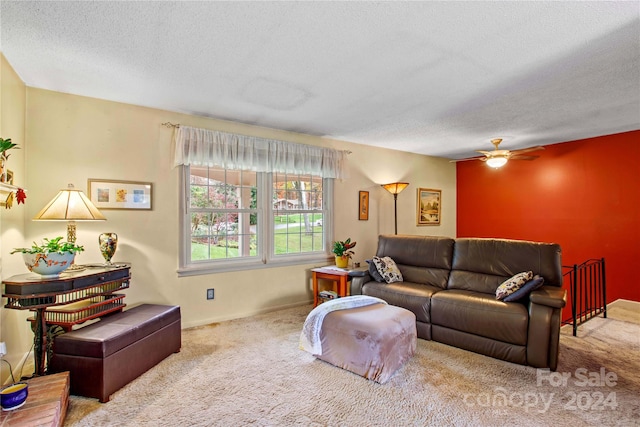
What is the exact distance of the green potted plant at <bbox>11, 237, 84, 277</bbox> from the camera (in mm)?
2207

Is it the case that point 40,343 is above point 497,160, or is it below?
below

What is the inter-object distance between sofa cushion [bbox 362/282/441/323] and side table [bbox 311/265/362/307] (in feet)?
0.93

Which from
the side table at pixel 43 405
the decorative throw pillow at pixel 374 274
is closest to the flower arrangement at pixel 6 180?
the side table at pixel 43 405

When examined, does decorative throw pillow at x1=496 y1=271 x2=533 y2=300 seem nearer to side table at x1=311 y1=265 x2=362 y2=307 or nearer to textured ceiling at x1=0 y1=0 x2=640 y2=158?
side table at x1=311 y1=265 x2=362 y2=307

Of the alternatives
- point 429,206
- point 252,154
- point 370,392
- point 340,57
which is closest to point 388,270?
point 370,392

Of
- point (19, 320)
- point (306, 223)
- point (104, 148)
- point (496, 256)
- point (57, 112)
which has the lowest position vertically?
point (19, 320)

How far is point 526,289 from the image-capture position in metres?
2.83

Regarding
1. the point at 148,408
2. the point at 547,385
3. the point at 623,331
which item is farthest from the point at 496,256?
the point at 148,408

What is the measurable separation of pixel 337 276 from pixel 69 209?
9.22ft

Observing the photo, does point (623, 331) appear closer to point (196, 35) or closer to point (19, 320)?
point (196, 35)

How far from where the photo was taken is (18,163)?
2662mm

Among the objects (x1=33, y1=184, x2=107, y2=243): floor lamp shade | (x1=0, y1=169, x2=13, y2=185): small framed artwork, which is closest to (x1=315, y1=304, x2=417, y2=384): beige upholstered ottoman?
(x1=33, y1=184, x2=107, y2=243): floor lamp shade

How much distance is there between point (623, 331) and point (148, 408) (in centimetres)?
462

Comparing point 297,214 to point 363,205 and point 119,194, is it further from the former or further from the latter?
point 119,194
